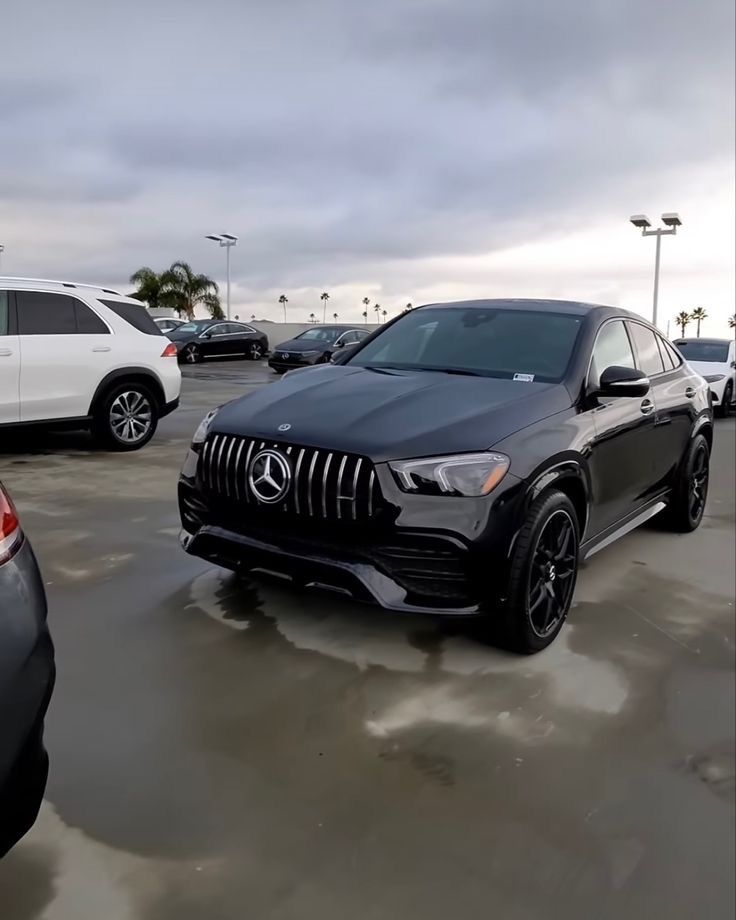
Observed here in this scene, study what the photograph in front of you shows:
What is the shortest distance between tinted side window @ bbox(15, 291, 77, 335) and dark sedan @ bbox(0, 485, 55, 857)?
6.21m

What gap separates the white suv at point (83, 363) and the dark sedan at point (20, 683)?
19.9 ft

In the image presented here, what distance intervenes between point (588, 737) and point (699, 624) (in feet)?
4.83

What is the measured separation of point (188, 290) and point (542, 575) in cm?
4689

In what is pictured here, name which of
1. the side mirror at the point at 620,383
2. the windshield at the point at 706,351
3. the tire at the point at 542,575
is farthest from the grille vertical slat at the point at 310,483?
the windshield at the point at 706,351

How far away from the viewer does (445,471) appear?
3.21 m

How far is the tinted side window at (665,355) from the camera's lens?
221 inches

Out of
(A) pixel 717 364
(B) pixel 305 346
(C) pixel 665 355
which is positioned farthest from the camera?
(B) pixel 305 346

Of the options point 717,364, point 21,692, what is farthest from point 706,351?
point 21,692

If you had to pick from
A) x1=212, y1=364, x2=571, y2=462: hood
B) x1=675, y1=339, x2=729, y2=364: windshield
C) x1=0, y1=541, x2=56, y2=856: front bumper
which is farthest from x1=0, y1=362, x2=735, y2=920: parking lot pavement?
x1=675, y1=339, x2=729, y2=364: windshield

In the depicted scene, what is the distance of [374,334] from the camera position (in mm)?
5125

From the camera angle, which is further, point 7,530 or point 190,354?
point 190,354

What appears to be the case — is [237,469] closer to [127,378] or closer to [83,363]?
[83,363]

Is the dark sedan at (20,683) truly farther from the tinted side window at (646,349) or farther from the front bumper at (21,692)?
the tinted side window at (646,349)

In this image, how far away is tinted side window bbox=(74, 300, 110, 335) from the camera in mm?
7883
